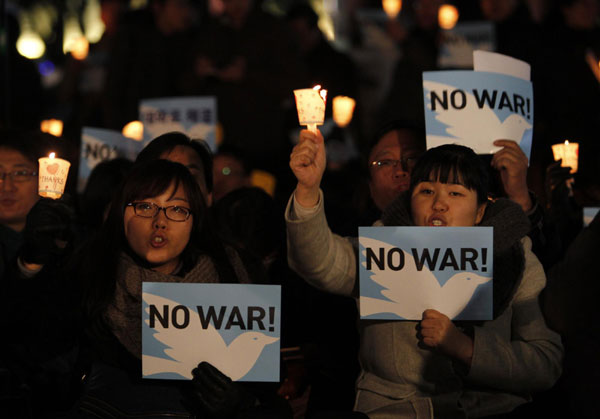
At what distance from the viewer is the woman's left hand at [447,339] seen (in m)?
3.42

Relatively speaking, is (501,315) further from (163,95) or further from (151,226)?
(163,95)

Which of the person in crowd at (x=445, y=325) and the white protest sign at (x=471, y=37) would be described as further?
the white protest sign at (x=471, y=37)

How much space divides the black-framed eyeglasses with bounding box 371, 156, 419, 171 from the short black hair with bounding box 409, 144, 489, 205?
72 cm

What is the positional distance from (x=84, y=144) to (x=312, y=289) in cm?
228

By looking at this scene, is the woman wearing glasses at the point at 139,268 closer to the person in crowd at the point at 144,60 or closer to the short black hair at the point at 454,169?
the short black hair at the point at 454,169

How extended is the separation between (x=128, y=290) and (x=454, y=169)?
1404mm


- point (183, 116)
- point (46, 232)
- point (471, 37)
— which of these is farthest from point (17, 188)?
point (471, 37)

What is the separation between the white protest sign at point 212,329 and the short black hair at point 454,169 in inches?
33.0

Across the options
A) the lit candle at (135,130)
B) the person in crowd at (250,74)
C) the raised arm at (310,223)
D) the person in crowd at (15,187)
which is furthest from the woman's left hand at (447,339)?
the person in crowd at (250,74)

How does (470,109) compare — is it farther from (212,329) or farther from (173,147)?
(212,329)

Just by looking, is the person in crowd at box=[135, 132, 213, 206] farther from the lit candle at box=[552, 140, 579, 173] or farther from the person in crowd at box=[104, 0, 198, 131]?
the person in crowd at box=[104, 0, 198, 131]

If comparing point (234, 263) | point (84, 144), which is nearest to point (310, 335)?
point (234, 263)

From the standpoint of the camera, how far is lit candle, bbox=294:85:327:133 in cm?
358

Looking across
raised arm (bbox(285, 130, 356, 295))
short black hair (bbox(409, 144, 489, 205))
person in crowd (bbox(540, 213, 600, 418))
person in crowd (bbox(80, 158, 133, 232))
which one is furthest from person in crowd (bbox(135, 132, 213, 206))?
person in crowd (bbox(540, 213, 600, 418))
